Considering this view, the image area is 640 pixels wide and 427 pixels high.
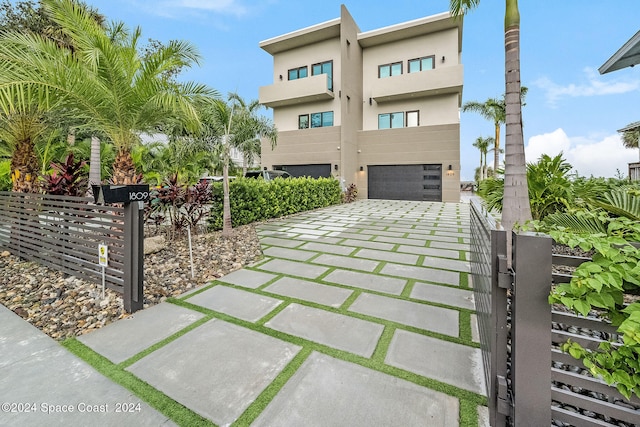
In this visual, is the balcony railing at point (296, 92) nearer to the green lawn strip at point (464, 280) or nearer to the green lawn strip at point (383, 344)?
the green lawn strip at point (464, 280)

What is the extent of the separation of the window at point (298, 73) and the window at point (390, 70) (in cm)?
433

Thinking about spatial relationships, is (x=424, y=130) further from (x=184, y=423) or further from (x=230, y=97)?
(x=184, y=423)

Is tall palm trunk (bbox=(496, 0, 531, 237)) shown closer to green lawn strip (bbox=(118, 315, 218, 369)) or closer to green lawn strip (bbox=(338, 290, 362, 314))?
green lawn strip (bbox=(338, 290, 362, 314))

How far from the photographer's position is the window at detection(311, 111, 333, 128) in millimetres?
15405

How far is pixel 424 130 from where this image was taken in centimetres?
1471

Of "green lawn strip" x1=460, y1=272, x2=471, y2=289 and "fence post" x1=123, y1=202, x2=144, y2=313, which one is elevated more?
"fence post" x1=123, y1=202, x2=144, y2=313

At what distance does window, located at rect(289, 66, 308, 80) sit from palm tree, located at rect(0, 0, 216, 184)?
12.4 metres

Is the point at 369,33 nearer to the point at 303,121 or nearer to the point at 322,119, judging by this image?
the point at 322,119

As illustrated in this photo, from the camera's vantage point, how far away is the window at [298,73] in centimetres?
1619

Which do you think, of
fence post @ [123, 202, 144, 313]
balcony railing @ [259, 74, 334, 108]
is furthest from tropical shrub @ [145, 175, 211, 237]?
balcony railing @ [259, 74, 334, 108]

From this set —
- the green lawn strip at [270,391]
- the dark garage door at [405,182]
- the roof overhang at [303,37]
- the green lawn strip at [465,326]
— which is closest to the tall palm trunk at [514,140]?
the green lawn strip at [465,326]

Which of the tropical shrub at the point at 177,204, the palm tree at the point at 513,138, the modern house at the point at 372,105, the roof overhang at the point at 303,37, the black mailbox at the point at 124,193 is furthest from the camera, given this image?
the roof overhang at the point at 303,37

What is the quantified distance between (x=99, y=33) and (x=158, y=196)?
2.97 metres

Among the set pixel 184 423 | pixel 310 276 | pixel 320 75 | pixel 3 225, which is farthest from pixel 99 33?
pixel 320 75
